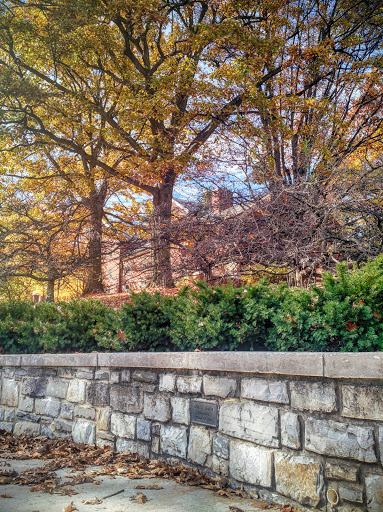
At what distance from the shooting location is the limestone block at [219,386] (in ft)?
12.9

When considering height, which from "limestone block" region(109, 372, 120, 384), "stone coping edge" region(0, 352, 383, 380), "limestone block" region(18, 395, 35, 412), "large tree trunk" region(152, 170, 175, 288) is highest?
"large tree trunk" region(152, 170, 175, 288)

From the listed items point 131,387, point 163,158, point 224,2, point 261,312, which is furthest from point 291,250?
point 224,2

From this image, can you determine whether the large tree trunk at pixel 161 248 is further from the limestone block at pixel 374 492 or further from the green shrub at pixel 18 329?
the limestone block at pixel 374 492

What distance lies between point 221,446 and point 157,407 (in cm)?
92

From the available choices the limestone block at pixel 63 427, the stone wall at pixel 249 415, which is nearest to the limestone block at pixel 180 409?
the stone wall at pixel 249 415

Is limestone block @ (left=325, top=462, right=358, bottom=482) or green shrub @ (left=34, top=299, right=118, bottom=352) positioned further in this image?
green shrub @ (left=34, top=299, right=118, bottom=352)

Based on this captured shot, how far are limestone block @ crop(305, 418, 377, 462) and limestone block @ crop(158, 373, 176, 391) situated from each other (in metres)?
1.54

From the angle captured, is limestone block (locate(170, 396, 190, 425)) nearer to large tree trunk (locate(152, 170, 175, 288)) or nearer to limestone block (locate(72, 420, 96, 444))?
limestone block (locate(72, 420, 96, 444))

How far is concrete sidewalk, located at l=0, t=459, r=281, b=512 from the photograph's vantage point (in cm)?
335

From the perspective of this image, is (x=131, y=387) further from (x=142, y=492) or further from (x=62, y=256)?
(x=62, y=256)

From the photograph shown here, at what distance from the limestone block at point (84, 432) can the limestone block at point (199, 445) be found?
1607 millimetres

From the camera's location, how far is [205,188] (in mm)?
9484

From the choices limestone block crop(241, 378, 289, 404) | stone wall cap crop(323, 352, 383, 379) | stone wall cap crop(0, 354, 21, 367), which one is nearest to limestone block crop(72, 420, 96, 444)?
stone wall cap crop(0, 354, 21, 367)

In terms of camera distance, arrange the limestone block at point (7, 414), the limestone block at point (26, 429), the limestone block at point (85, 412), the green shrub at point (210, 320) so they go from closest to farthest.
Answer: the green shrub at point (210, 320) → the limestone block at point (85, 412) → the limestone block at point (26, 429) → the limestone block at point (7, 414)
